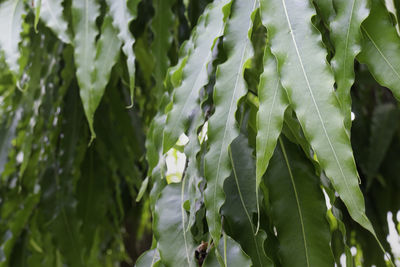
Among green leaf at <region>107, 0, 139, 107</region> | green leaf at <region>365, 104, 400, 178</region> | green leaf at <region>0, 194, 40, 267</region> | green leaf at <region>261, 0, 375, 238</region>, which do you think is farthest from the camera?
green leaf at <region>365, 104, 400, 178</region>

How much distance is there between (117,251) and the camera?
157 cm

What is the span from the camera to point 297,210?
0.53 meters

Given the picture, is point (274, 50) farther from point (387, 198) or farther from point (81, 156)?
point (387, 198)

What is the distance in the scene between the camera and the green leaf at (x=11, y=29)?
72cm

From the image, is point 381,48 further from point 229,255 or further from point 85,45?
point 85,45

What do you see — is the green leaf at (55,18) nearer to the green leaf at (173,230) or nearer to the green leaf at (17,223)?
the green leaf at (173,230)

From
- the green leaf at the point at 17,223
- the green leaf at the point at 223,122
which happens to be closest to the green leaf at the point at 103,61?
the green leaf at the point at 223,122

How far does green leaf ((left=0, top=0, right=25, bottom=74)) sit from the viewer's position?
717mm

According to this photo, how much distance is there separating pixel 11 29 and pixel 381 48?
1.60ft

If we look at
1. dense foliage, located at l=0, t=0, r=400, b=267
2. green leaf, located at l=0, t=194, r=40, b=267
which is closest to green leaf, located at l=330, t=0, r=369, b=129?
dense foliage, located at l=0, t=0, r=400, b=267

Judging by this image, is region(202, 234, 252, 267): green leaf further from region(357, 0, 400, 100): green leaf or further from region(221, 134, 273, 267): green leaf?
region(357, 0, 400, 100): green leaf

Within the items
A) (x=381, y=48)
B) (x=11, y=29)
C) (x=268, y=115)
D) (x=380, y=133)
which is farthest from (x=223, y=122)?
(x=380, y=133)

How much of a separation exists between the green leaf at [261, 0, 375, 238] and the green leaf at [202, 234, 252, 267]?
0.38ft

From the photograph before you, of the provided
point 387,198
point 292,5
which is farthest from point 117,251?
point 292,5
